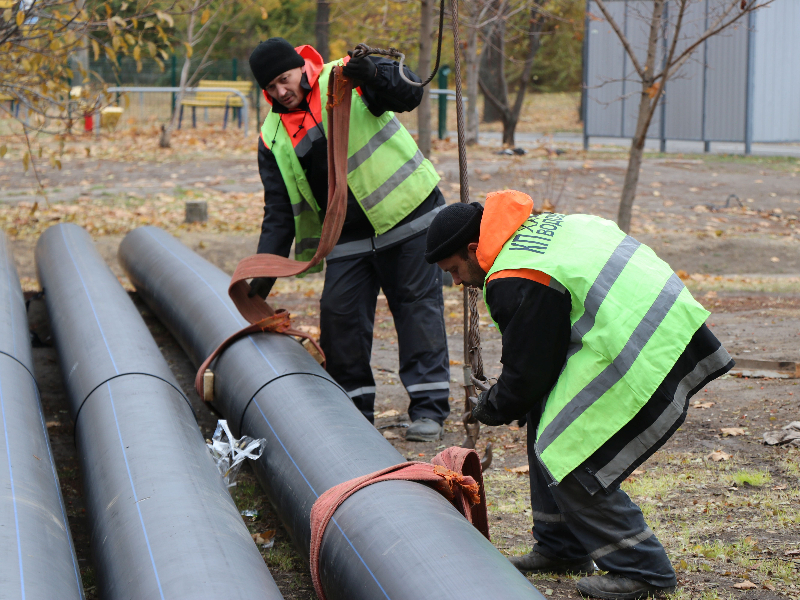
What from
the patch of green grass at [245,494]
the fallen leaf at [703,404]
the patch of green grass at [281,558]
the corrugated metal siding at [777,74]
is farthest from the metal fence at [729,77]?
the patch of green grass at [281,558]

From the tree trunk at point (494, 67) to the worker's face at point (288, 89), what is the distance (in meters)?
9.22

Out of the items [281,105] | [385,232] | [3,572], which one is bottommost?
[3,572]

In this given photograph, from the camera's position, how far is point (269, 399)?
384 cm

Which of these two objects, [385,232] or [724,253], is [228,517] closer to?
[385,232]

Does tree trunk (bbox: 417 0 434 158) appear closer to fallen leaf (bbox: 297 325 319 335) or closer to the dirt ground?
the dirt ground

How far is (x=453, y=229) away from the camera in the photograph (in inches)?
114

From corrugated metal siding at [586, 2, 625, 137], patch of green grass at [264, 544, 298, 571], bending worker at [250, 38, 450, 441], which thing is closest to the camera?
patch of green grass at [264, 544, 298, 571]

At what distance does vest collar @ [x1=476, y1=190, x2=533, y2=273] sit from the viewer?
284 centimetres

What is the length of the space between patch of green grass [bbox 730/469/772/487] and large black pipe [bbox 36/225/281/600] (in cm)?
223

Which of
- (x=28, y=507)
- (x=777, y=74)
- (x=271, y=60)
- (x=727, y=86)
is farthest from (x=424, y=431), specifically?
(x=777, y=74)

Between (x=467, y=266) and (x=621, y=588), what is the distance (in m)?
1.19

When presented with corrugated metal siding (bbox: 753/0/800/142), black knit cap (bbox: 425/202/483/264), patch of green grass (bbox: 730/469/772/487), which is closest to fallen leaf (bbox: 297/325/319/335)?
patch of green grass (bbox: 730/469/772/487)

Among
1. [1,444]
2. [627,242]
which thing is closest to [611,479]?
[627,242]

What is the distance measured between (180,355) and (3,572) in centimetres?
363
